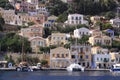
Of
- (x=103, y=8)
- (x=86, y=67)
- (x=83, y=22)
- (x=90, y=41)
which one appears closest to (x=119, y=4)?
(x=103, y=8)

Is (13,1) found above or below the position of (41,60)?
above

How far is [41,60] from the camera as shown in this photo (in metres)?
81.4

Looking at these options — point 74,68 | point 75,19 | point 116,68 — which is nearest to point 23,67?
point 74,68

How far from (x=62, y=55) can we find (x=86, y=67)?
4025mm

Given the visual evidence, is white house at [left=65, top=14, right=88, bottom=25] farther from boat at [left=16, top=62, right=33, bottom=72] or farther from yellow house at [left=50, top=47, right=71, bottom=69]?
boat at [left=16, top=62, right=33, bottom=72]

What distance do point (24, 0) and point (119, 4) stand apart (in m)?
19.7

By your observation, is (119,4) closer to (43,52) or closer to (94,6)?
(94,6)

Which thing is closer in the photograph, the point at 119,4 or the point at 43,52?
the point at 43,52

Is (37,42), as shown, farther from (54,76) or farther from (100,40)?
(54,76)

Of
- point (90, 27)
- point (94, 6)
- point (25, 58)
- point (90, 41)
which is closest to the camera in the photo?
point (25, 58)

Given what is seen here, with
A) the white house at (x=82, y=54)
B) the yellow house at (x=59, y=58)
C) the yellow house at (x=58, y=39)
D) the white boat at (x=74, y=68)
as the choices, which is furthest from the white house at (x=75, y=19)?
the white boat at (x=74, y=68)

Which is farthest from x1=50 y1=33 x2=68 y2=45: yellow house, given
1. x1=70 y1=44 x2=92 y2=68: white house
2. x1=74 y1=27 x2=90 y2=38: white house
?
x1=70 y1=44 x2=92 y2=68: white house

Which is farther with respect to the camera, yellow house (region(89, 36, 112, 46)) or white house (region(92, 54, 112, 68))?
yellow house (region(89, 36, 112, 46))

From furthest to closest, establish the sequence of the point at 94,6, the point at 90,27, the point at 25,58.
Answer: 1. the point at 94,6
2. the point at 90,27
3. the point at 25,58
